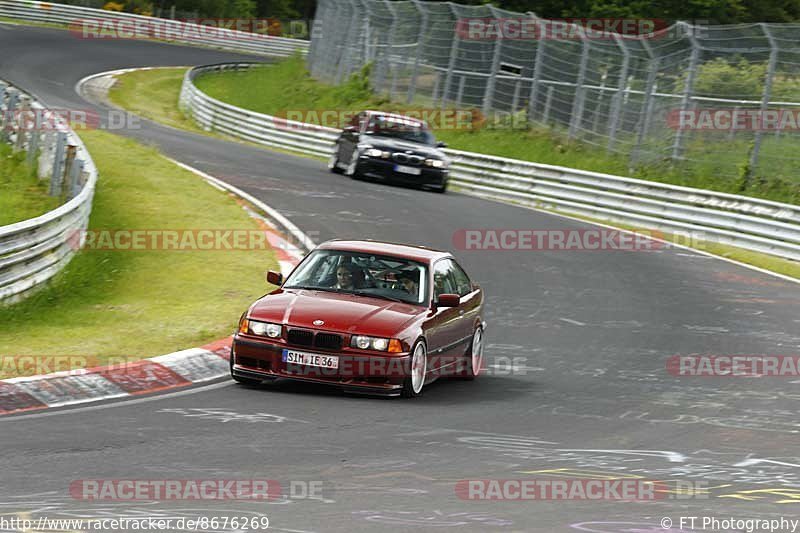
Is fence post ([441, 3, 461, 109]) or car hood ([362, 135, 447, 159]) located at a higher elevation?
fence post ([441, 3, 461, 109])

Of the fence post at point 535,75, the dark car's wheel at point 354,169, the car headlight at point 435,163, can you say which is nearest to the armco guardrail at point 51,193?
the dark car's wheel at point 354,169

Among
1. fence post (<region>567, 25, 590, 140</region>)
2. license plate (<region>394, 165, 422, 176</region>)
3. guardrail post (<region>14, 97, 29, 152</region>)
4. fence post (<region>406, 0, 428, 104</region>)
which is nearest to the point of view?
guardrail post (<region>14, 97, 29, 152</region>)

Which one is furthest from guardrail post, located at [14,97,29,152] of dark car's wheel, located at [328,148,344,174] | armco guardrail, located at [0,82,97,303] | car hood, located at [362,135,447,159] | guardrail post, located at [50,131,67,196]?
dark car's wheel, located at [328,148,344,174]

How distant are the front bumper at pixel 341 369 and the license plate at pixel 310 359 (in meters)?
0.03

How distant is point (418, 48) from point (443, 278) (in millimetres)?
28540

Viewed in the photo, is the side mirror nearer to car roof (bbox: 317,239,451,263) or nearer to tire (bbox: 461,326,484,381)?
car roof (bbox: 317,239,451,263)

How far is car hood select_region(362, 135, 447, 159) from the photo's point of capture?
2858cm

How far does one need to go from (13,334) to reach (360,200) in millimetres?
13085

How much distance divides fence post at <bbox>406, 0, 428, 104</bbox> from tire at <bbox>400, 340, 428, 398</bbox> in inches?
1156

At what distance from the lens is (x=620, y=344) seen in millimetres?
14430

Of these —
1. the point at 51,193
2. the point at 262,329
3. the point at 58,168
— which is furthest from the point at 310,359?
the point at 51,193

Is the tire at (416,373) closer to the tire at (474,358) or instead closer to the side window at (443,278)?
the side window at (443,278)

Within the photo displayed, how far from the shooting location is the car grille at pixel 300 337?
34.7 feet

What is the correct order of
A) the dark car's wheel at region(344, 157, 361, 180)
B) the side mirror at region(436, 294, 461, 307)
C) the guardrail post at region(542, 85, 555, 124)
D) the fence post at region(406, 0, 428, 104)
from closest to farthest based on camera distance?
the side mirror at region(436, 294, 461, 307) → the dark car's wheel at region(344, 157, 361, 180) → the guardrail post at region(542, 85, 555, 124) → the fence post at region(406, 0, 428, 104)
